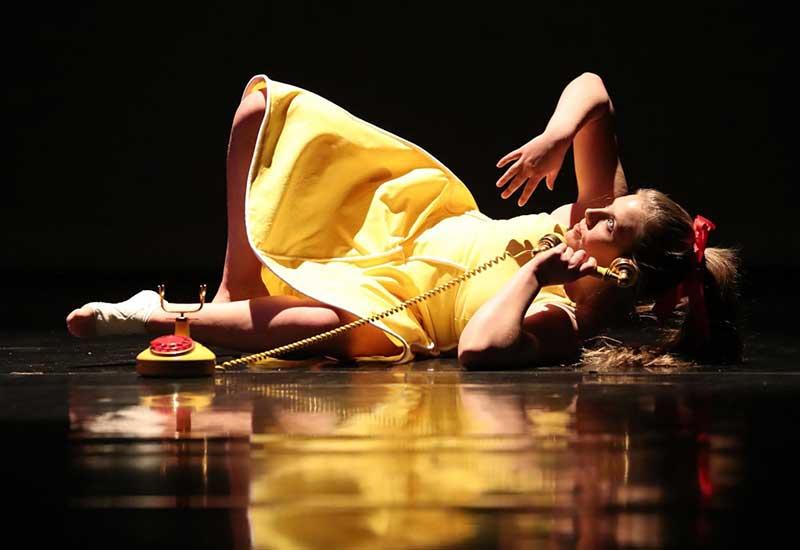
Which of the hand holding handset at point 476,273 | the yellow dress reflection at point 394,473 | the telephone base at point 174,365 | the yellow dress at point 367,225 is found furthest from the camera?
the yellow dress at point 367,225

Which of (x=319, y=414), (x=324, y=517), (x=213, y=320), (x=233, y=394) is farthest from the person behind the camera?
(x=213, y=320)

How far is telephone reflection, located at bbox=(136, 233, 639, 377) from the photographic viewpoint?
7.22 ft

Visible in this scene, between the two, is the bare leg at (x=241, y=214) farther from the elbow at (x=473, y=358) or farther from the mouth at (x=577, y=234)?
the mouth at (x=577, y=234)

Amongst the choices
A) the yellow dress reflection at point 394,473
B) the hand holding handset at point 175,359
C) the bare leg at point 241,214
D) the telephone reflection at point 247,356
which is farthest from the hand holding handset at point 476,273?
the yellow dress reflection at point 394,473

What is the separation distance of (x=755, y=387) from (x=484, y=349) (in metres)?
0.47

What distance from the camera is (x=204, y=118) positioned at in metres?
4.67

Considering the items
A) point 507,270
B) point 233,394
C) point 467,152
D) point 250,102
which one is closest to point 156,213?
point 467,152

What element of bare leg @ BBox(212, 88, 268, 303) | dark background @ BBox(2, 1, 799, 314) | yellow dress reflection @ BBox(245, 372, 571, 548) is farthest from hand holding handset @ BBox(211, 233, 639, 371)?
dark background @ BBox(2, 1, 799, 314)

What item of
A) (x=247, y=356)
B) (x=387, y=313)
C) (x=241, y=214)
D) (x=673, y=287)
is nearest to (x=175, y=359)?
(x=247, y=356)

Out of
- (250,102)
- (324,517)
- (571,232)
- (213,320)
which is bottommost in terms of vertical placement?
(324,517)

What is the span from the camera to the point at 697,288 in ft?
7.86

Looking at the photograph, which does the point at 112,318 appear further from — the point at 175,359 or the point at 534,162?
the point at 534,162

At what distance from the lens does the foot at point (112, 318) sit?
7.95 feet

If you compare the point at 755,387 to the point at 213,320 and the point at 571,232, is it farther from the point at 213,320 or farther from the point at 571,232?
the point at 213,320
